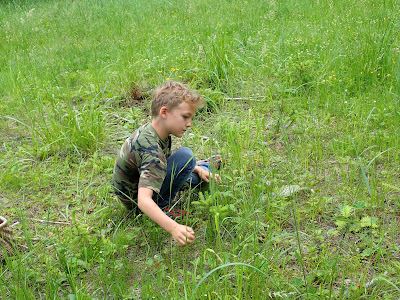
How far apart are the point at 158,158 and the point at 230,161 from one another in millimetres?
749

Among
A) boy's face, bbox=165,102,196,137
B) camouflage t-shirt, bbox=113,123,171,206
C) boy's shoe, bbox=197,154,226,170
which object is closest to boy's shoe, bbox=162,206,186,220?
camouflage t-shirt, bbox=113,123,171,206

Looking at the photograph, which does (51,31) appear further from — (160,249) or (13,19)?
(160,249)

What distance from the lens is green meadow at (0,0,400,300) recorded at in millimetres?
2191

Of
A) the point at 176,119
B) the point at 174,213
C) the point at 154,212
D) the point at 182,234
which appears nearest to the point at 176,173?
the point at 174,213

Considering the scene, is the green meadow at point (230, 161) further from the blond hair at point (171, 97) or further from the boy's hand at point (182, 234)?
the blond hair at point (171, 97)

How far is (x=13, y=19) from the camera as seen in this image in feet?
27.1

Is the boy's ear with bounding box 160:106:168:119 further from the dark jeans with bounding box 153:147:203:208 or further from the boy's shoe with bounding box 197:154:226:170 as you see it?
the boy's shoe with bounding box 197:154:226:170

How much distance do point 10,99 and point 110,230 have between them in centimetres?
262

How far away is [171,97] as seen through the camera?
2.62 meters

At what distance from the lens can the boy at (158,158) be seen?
95.2 inches

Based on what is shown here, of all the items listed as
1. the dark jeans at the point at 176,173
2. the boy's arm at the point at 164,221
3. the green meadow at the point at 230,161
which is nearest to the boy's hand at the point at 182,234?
the boy's arm at the point at 164,221

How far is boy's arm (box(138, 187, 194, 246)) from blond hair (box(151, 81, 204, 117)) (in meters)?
0.58

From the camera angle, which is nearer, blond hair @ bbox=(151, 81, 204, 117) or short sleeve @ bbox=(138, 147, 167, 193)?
short sleeve @ bbox=(138, 147, 167, 193)

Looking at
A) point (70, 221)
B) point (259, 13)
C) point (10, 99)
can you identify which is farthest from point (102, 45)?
point (70, 221)
